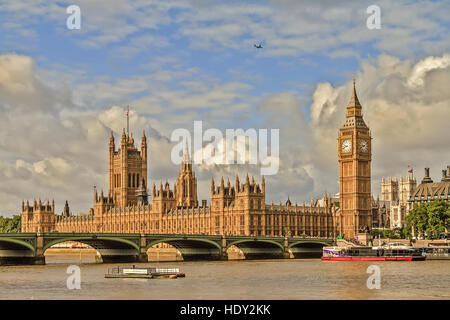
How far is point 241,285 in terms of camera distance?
259 ft

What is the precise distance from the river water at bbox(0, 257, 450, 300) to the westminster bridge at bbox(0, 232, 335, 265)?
13.5m

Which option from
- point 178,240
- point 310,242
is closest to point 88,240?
point 178,240

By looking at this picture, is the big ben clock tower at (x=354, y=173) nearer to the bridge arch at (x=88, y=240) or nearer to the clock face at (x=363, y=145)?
the clock face at (x=363, y=145)

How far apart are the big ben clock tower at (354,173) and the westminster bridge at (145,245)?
29.2m

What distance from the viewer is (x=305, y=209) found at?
18712 cm

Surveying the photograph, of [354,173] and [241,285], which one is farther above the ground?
[354,173]

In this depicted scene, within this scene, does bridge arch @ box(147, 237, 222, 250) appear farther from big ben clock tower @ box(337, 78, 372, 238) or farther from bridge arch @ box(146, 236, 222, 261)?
big ben clock tower @ box(337, 78, 372, 238)

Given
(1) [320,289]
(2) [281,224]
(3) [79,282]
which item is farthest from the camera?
(2) [281,224]

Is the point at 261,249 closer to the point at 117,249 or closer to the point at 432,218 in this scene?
the point at 117,249

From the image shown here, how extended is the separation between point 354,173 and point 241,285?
110623 millimetres

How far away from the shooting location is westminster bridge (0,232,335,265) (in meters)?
117
